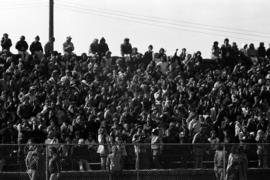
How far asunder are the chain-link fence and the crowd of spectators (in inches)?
2.6

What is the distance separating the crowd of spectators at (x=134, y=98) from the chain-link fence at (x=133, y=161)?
2.6 inches

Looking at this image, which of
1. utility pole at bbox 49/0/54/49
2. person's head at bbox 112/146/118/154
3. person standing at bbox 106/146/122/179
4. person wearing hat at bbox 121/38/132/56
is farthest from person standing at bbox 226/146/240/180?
utility pole at bbox 49/0/54/49

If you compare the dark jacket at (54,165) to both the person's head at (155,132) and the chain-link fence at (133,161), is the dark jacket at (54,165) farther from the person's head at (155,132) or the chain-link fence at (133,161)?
the person's head at (155,132)

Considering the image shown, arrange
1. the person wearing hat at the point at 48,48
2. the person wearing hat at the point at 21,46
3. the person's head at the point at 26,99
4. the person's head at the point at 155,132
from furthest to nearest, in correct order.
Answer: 1. the person wearing hat at the point at 48,48
2. the person wearing hat at the point at 21,46
3. the person's head at the point at 26,99
4. the person's head at the point at 155,132

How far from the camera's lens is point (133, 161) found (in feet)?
88.0

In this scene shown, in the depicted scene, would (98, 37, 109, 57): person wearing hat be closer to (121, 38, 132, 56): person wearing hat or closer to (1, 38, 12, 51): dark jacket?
(121, 38, 132, 56): person wearing hat

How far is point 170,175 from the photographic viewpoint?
26625mm

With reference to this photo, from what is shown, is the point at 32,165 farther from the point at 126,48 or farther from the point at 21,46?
the point at 126,48

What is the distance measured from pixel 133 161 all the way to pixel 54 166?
2.52m

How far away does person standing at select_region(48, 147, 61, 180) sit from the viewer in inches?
1006

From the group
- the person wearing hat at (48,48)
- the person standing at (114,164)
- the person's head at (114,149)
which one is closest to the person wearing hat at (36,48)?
the person wearing hat at (48,48)

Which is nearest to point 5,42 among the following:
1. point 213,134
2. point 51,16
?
A: point 213,134

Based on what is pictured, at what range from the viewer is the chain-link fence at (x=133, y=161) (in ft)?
84.0

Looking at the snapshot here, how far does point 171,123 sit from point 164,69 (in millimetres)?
8503
